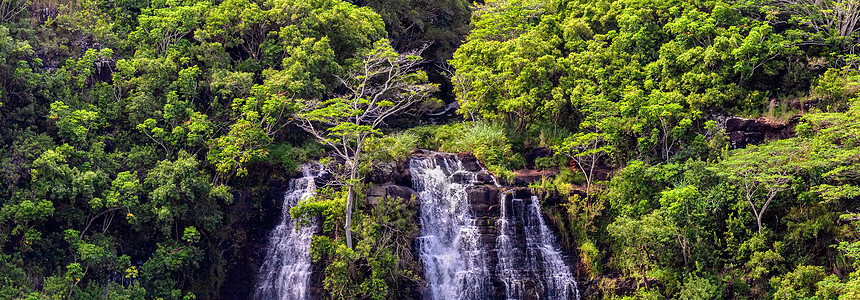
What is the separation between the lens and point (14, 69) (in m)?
24.6

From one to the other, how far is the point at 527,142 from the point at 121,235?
45.6ft

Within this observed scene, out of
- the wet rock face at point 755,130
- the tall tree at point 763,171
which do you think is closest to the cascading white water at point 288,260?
the tall tree at point 763,171

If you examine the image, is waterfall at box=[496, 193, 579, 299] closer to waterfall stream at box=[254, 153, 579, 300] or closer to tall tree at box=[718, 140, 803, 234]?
waterfall stream at box=[254, 153, 579, 300]

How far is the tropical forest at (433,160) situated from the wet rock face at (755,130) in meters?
0.06

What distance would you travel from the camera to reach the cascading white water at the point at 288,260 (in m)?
24.8

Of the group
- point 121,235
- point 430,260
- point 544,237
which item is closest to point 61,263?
point 121,235

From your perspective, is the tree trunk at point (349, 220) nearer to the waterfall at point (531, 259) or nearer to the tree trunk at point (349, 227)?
the tree trunk at point (349, 227)

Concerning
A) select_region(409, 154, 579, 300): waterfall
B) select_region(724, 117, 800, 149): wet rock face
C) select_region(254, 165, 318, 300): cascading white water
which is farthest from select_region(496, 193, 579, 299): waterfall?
select_region(724, 117, 800, 149): wet rock face

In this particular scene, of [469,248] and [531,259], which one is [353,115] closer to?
[469,248]

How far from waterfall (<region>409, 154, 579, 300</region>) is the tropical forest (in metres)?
0.07

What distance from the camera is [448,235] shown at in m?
25.5

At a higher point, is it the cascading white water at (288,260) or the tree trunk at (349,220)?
the tree trunk at (349,220)

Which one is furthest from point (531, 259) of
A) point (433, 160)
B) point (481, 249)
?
point (433, 160)

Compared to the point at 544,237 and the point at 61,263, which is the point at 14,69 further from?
the point at 544,237
